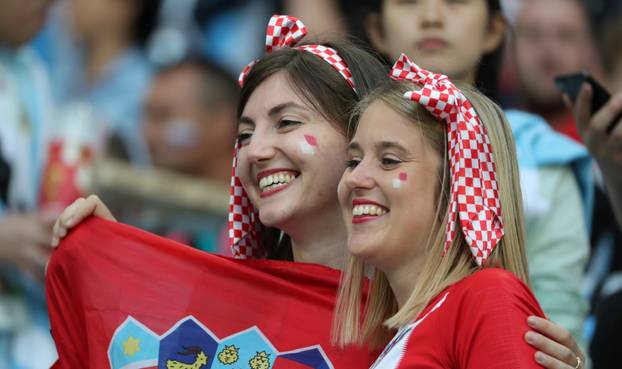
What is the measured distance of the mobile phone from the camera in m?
4.16

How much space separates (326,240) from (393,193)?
57cm

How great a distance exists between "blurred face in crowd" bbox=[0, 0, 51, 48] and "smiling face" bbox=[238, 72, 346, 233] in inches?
131

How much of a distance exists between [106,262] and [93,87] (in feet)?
14.6

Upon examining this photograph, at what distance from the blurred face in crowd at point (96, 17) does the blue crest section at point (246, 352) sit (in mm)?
4758

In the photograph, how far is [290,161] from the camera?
3.68 metres

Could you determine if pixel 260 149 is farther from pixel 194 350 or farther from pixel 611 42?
pixel 611 42

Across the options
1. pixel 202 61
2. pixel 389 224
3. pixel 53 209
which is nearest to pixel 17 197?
pixel 53 209

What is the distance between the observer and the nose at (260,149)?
3.67 m

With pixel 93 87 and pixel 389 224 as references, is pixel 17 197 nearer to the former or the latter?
pixel 93 87

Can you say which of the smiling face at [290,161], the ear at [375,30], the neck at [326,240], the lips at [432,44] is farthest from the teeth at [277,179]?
the ear at [375,30]

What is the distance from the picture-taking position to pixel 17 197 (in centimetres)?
631

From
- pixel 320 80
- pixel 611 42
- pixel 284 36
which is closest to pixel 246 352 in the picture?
pixel 320 80

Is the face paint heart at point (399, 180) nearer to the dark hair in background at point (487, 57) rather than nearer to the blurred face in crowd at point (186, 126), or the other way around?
the dark hair in background at point (487, 57)

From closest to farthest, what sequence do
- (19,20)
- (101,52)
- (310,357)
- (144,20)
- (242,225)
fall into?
(310,357) → (242,225) → (19,20) → (144,20) → (101,52)
